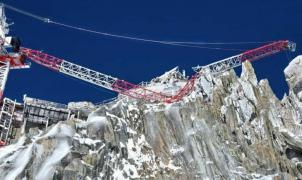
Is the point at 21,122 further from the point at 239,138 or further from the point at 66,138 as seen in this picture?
the point at 239,138

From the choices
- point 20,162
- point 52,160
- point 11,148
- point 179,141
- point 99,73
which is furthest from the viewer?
point 99,73

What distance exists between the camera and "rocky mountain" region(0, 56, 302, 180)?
85.7 metres

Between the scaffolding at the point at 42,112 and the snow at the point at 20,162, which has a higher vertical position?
the scaffolding at the point at 42,112

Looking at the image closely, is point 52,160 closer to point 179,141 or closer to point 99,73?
point 179,141

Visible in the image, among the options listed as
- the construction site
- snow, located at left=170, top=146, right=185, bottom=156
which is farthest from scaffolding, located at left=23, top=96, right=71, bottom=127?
snow, located at left=170, top=146, right=185, bottom=156

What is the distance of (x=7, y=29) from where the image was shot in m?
128

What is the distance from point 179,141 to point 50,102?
30108 millimetres

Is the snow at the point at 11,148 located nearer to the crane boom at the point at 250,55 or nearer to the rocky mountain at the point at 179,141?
the rocky mountain at the point at 179,141

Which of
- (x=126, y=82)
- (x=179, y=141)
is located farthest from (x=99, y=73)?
(x=179, y=141)

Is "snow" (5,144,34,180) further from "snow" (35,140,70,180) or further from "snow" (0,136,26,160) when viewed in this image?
"snow" (35,140,70,180)

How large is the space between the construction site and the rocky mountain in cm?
968

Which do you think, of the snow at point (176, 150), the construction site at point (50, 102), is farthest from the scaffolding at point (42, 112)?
the snow at point (176, 150)

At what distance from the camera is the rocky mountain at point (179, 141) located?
85688 mm

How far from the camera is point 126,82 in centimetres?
13762
